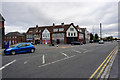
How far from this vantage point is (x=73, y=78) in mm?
4117

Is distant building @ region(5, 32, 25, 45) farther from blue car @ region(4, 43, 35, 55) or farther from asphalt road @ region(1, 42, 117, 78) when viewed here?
asphalt road @ region(1, 42, 117, 78)

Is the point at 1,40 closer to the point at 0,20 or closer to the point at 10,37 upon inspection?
the point at 0,20

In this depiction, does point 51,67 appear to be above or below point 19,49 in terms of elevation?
below

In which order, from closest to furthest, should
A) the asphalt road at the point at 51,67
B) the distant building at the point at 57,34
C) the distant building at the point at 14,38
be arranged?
1. the asphalt road at the point at 51,67
2. the distant building at the point at 57,34
3. the distant building at the point at 14,38

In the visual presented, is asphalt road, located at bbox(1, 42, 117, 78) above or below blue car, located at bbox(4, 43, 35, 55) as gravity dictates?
below

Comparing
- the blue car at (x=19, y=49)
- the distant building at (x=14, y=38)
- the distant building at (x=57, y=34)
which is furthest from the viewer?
the distant building at (x=14, y=38)

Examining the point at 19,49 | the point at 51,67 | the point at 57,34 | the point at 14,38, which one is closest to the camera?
the point at 51,67

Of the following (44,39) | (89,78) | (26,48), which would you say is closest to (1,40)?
(26,48)

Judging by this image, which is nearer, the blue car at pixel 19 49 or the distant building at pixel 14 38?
the blue car at pixel 19 49

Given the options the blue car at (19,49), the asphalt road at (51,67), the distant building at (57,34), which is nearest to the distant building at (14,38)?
the distant building at (57,34)

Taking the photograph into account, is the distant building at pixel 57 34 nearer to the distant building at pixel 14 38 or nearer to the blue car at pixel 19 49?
the distant building at pixel 14 38

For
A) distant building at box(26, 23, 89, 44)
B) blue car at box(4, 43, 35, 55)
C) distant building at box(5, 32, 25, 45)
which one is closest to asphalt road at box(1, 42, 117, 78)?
blue car at box(4, 43, 35, 55)

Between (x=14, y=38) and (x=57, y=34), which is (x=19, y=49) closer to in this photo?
(x=57, y=34)

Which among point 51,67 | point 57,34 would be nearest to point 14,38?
point 57,34
